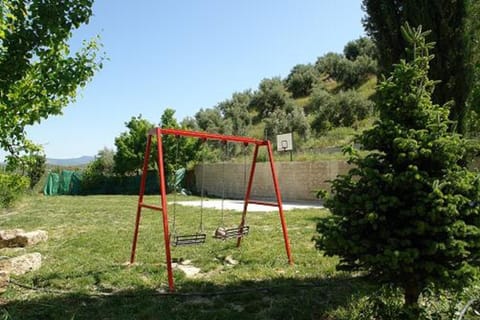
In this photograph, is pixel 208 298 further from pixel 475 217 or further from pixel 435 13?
pixel 435 13

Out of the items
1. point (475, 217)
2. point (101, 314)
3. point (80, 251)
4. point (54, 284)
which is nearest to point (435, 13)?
point (475, 217)

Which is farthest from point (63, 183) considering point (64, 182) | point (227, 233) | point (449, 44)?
point (449, 44)

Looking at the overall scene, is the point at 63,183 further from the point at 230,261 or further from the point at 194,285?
the point at 194,285

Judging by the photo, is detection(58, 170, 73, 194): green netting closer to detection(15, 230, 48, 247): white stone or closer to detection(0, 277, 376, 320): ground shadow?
detection(15, 230, 48, 247): white stone

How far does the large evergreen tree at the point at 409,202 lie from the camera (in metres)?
2.22

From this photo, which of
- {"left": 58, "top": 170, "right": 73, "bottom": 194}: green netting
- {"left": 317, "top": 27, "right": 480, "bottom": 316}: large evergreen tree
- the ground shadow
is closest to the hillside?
{"left": 58, "top": 170, "right": 73, "bottom": 194}: green netting

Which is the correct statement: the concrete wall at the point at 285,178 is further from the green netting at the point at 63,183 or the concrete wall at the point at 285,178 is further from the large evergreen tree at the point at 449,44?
the green netting at the point at 63,183

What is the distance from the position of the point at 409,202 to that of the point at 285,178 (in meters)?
11.5

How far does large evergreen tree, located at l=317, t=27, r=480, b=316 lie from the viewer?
222cm

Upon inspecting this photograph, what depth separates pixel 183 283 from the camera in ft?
12.2

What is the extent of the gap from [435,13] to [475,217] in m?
2.78

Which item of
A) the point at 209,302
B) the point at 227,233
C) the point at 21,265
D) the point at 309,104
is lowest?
the point at 209,302

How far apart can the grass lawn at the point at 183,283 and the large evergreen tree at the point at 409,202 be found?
71 cm

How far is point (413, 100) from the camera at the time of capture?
247cm
